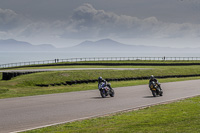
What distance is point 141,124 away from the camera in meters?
11.5

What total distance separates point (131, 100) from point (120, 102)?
1113 mm

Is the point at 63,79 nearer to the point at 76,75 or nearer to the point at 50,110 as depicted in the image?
the point at 76,75

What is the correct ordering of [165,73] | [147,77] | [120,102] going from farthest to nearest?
[165,73] < [147,77] < [120,102]

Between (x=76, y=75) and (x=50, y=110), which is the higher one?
(x=76, y=75)

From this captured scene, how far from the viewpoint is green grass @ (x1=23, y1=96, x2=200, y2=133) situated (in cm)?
1047

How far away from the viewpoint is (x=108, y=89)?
21703mm

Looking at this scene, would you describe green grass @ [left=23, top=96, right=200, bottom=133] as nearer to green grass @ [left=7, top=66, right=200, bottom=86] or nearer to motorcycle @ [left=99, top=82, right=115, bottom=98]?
motorcycle @ [left=99, top=82, right=115, bottom=98]

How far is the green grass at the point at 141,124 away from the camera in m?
10.5

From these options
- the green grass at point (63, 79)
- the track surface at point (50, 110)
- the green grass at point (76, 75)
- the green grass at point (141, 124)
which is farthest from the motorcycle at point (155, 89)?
the green grass at point (76, 75)

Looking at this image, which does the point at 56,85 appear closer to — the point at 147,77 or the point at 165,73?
the point at 147,77

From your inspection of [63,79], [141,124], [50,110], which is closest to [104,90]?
[50,110]

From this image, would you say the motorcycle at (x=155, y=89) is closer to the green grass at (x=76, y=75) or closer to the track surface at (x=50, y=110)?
the track surface at (x=50, y=110)

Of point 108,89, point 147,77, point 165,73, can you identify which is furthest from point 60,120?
point 165,73

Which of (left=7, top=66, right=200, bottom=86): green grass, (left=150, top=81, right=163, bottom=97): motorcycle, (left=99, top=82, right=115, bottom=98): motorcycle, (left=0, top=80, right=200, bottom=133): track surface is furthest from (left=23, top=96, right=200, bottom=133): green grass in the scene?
(left=7, top=66, right=200, bottom=86): green grass
